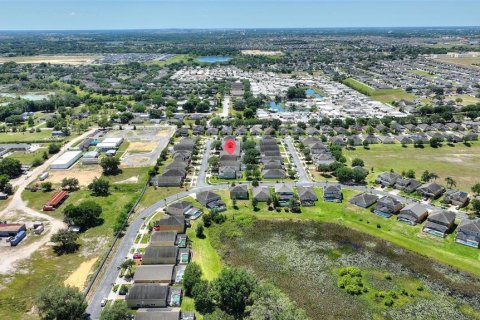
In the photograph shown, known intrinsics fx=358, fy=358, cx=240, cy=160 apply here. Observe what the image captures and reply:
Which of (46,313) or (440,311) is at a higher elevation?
(46,313)

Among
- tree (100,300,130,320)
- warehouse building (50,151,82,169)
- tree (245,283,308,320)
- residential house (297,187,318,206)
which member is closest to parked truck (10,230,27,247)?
tree (100,300,130,320)

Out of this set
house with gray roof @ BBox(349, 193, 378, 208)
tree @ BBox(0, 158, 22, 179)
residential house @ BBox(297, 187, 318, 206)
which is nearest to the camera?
house with gray roof @ BBox(349, 193, 378, 208)

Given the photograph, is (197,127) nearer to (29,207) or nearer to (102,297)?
(29,207)

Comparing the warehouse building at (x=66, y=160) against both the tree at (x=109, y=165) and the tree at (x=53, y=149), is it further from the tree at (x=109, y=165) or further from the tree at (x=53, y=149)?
the tree at (x=109, y=165)

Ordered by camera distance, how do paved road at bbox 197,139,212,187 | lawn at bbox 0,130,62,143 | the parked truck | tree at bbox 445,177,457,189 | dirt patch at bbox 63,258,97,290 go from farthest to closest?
lawn at bbox 0,130,62,143 → paved road at bbox 197,139,212,187 → tree at bbox 445,177,457,189 → the parked truck → dirt patch at bbox 63,258,97,290

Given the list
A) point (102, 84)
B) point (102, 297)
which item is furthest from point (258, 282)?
point (102, 84)

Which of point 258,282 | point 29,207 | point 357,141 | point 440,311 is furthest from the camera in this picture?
point 357,141

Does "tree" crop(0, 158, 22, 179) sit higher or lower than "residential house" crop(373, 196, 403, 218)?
higher

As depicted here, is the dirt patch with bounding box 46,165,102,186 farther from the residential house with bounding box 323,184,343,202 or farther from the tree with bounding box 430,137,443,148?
the tree with bounding box 430,137,443,148

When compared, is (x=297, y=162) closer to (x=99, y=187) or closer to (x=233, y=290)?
(x=99, y=187)
